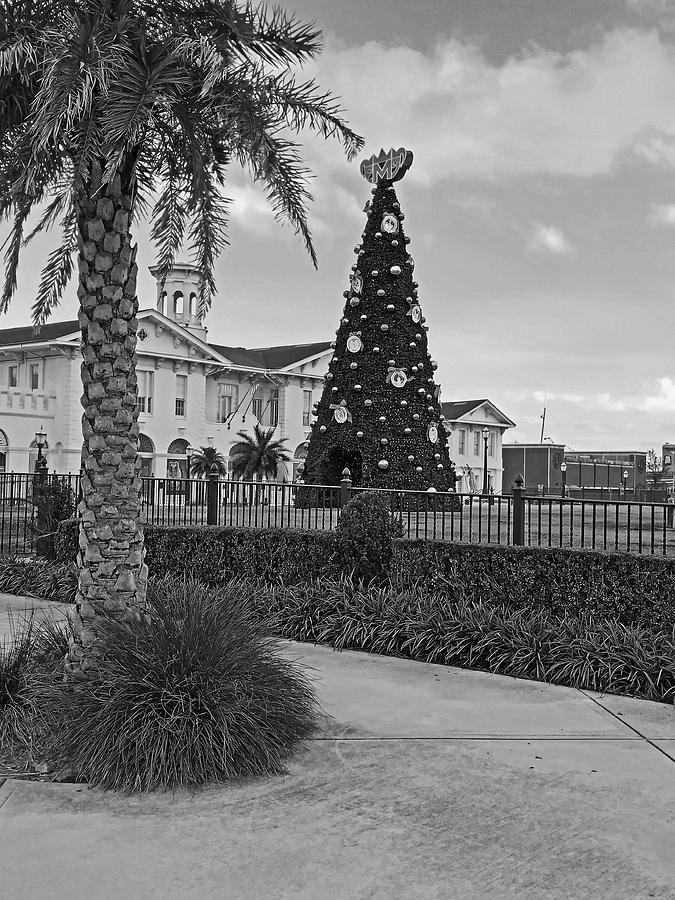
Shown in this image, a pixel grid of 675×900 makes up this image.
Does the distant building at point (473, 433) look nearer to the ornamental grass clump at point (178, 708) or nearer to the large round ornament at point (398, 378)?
the large round ornament at point (398, 378)

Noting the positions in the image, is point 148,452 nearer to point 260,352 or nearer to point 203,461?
point 203,461

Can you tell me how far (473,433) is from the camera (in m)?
56.3

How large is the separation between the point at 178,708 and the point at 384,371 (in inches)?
581

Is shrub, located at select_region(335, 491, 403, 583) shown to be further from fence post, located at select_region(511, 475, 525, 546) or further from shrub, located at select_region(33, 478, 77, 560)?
shrub, located at select_region(33, 478, 77, 560)

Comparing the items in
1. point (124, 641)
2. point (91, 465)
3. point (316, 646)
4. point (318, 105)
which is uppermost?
point (318, 105)

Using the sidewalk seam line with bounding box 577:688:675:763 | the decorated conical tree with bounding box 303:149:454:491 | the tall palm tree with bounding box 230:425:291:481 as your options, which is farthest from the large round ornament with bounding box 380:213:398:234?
the tall palm tree with bounding box 230:425:291:481

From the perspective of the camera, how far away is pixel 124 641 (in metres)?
5.37

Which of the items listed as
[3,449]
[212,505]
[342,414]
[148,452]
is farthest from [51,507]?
[148,452]

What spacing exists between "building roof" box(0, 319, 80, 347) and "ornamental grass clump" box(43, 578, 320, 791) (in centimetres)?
3397

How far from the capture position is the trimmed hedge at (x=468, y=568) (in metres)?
8.19

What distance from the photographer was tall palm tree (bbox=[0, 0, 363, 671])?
580 cm

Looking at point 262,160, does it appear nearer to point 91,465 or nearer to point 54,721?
point 91,465

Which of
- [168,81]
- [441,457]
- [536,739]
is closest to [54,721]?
[536,739]

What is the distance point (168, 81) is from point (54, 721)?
4278 mm
